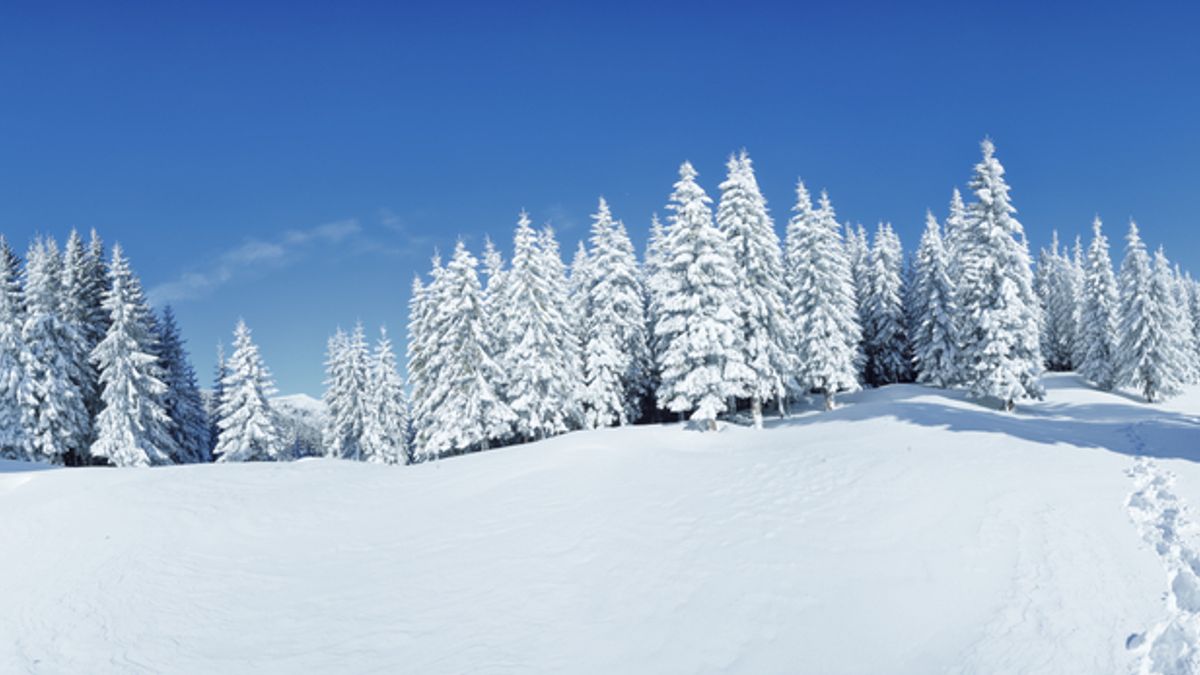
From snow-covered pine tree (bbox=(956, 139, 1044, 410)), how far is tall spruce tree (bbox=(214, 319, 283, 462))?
45.9m

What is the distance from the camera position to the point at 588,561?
1329cm

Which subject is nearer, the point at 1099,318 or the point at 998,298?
the point at 998,298

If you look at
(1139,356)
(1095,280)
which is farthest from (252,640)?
(1095,280)

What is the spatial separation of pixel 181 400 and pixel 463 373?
2186 cm

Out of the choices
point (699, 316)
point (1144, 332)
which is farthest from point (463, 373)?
point (1144, 332)

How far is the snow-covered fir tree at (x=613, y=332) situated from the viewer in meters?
40.4

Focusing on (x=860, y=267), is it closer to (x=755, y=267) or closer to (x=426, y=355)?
(x=755, y=267)

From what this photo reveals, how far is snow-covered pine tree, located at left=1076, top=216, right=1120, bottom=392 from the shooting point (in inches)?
2079

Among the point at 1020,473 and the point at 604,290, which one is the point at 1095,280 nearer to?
the point at 604,290

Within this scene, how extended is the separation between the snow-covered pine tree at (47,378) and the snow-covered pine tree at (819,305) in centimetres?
4236

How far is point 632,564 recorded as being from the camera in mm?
12906

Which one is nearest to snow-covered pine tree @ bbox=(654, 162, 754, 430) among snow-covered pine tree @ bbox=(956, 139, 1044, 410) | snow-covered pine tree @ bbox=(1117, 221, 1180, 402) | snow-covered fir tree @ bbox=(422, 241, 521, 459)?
snow-covered fir tree @ bbox=(422, 241, 521, 459)

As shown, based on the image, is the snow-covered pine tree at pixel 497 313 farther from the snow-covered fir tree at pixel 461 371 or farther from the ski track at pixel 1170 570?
the ski track at pixel 1170 570

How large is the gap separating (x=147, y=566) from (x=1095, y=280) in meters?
69.1
